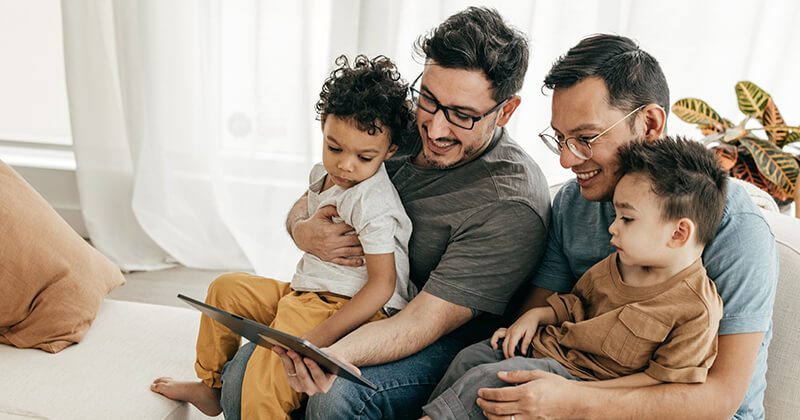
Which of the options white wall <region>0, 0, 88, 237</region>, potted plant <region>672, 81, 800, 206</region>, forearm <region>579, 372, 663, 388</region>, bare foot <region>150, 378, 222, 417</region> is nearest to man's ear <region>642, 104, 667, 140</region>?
forearm <region>579, 372, 663, 388</region>

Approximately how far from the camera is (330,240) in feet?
5.41

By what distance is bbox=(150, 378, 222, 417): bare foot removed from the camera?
163 centimetres

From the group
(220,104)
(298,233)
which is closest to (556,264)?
(298,233)

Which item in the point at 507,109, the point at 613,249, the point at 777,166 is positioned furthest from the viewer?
the point at 777,166

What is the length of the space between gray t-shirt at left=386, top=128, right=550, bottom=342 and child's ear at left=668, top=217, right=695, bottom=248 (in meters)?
0.38

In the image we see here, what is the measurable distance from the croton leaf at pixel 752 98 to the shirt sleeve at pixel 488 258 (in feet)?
4.12

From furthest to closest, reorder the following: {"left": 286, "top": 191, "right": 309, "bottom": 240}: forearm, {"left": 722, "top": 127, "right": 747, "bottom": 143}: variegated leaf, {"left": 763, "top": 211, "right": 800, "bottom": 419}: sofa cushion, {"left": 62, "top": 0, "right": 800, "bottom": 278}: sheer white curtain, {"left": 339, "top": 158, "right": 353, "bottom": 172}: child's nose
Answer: {"left": 62, "top": 0, "right": 800, "bottom": 278}: sheer white curtain → {"left": 722, "top": 127, "right": 747, "bottom": 143}: variegated leaf → {"left": 286, "top": 191, "right": 309, "bottom": 240}: forearm → {"left": 339, "top": 158, "right": 353, "bottom": 172}: child's nose → {"left": 763, "top": 211, "right": 800, "bottom": 419}: sofa cushion

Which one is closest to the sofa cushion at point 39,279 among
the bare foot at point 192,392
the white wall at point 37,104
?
the bare foot at point 192,392

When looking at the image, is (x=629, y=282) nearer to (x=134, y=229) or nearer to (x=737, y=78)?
(x=737, y=78)

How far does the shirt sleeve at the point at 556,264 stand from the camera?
161 centimetres

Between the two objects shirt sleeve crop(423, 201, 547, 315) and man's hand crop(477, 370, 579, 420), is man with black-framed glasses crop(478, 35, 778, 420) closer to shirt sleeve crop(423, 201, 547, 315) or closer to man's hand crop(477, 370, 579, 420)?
man's hand crop(477, 370, 579, 420)

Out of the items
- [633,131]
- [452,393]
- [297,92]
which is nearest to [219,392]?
[452,393]

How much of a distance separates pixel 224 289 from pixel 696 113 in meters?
1.77

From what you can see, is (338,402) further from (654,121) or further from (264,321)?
(654,121)
